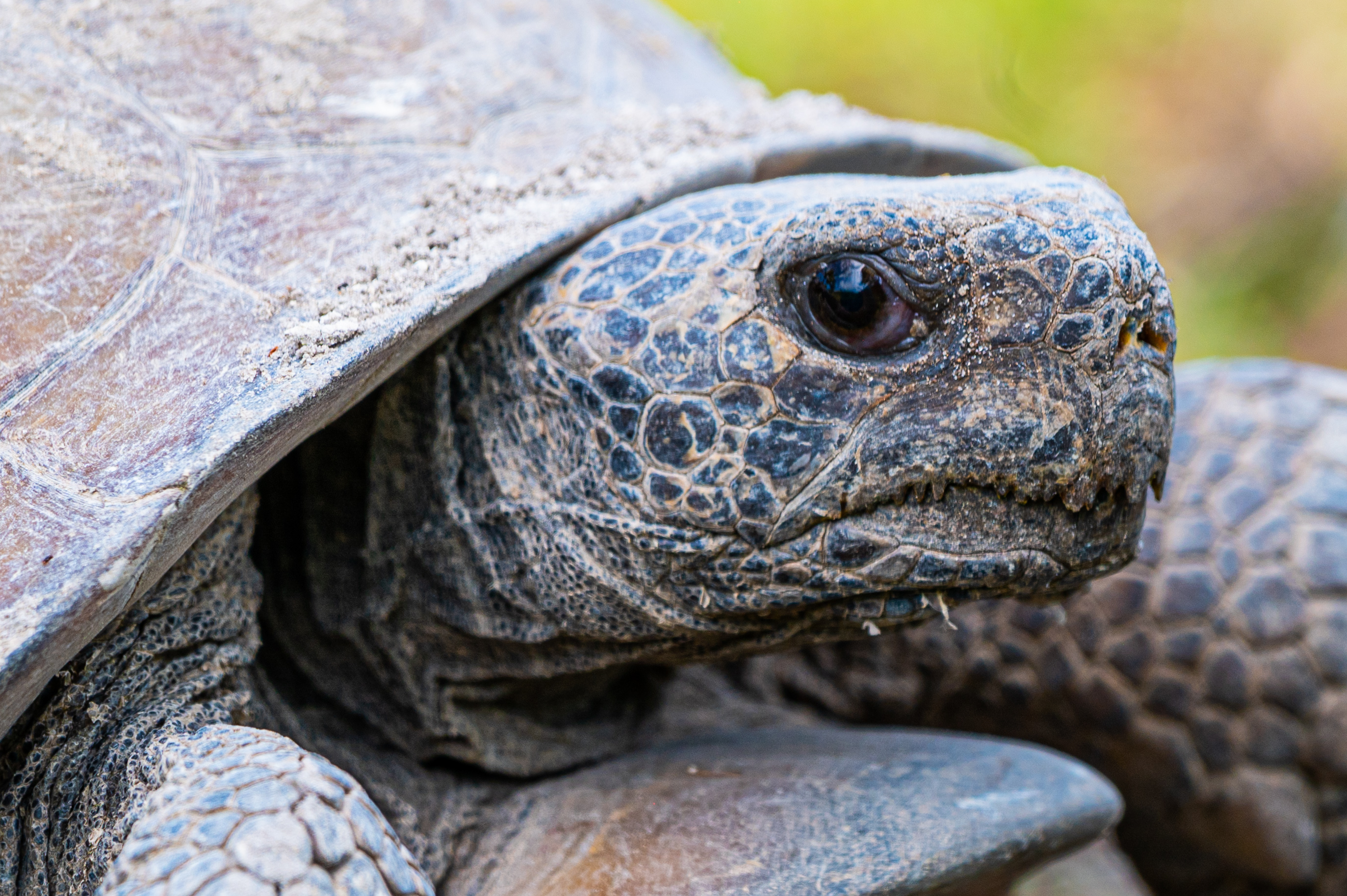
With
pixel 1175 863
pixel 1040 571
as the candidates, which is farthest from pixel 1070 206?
pixel 1175 863

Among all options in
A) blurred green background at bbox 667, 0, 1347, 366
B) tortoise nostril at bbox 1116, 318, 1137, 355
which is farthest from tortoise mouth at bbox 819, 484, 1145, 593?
blurred green background at bbox 667, 0, 1347, 366

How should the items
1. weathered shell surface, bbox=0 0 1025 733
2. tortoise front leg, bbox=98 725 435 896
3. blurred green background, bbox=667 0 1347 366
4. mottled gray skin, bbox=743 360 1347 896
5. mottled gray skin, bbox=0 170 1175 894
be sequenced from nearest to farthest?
1. tortoise front leg, bbox=98 725 435 896
2. weathered shell surface, bbox=0 0 1025 733
3. mottled gray skin, bbox=0 170 1175 894
4. mottled gray skin, bbox=743 360 1347 896
5. blurred green background, bbox=667 0 1347 366

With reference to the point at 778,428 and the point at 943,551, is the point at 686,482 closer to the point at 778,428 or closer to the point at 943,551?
the point at 778,428

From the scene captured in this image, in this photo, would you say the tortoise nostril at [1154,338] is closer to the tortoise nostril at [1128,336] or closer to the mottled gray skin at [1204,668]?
the tortoise nostril at [1128,336]

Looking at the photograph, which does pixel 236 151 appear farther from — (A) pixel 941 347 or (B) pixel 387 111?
(A) pixel 941 347

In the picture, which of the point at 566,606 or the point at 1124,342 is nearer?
the point at 1124,342

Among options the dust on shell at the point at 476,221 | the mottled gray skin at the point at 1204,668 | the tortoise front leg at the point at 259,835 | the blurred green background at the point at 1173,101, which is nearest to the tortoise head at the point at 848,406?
the dust on shell at the point at 476,221

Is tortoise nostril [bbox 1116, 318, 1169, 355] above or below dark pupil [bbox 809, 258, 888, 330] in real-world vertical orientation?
below

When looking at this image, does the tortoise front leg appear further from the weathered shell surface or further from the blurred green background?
the blurred green background
